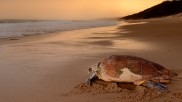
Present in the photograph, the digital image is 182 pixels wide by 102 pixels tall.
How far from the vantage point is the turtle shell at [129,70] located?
15.1 feet

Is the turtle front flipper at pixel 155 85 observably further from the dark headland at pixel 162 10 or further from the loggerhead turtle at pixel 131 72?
the dark headland at pixel 162 10

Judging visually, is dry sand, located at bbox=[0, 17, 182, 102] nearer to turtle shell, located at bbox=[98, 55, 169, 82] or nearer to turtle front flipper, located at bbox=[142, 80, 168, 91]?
turtle front flipper, located at bbox=[142, 80, 168, 91]

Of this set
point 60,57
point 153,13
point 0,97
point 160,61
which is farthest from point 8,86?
point 153,13

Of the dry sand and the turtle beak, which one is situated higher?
the turtle beak

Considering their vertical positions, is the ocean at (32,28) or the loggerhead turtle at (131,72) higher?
the loggerhead turtle at (131,72)

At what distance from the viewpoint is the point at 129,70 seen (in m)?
4.68

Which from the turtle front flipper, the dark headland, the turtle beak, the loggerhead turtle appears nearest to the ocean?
the turtle beak

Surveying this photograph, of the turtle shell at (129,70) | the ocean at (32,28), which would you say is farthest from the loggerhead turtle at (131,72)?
the ocean at (32,28)

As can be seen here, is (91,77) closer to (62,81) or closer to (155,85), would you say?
(62,81)

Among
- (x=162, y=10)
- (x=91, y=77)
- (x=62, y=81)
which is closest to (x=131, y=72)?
(x=91, y=77)

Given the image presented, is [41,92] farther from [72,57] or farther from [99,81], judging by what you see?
[72,57]

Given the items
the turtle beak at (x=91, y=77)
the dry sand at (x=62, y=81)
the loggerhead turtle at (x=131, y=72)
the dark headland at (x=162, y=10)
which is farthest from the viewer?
the dark headland at (x=162, y=10)

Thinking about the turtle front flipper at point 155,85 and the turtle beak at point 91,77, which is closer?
the turtle front flipper at point 155,85

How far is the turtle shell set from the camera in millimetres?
4613
